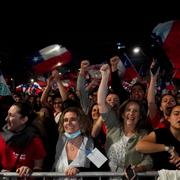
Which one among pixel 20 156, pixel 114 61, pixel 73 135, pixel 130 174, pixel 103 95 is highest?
pixel 114 61

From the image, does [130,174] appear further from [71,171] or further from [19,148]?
[19,148]

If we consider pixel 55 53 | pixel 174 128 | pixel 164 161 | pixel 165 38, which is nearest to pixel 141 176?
pixel 164 161

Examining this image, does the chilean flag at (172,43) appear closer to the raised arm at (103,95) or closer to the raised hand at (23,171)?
the raised arm at (103,95)

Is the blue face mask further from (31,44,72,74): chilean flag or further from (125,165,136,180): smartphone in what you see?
(31,44,72,74): chilean flag

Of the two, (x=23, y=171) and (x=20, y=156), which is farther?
(x=20, y=156)

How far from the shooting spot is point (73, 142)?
474 cm

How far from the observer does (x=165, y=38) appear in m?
7.58

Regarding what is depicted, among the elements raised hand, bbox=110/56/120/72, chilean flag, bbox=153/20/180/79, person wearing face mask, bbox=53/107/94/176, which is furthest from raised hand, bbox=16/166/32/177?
chilean flag, bbox=153/20/180/79

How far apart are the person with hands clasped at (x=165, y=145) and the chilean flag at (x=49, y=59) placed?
4118 mm

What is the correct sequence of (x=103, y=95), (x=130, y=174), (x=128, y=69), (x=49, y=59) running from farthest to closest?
1. (x=128, y=69)
2. (x=49, y=59)
3. (x=103, y=95)
4. (x=130, y=174)

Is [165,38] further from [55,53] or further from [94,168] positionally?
[94,168]

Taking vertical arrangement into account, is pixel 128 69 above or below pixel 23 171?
above

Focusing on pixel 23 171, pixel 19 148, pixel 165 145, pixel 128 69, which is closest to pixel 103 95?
pixel 165 145

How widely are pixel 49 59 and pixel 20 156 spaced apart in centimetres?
391
